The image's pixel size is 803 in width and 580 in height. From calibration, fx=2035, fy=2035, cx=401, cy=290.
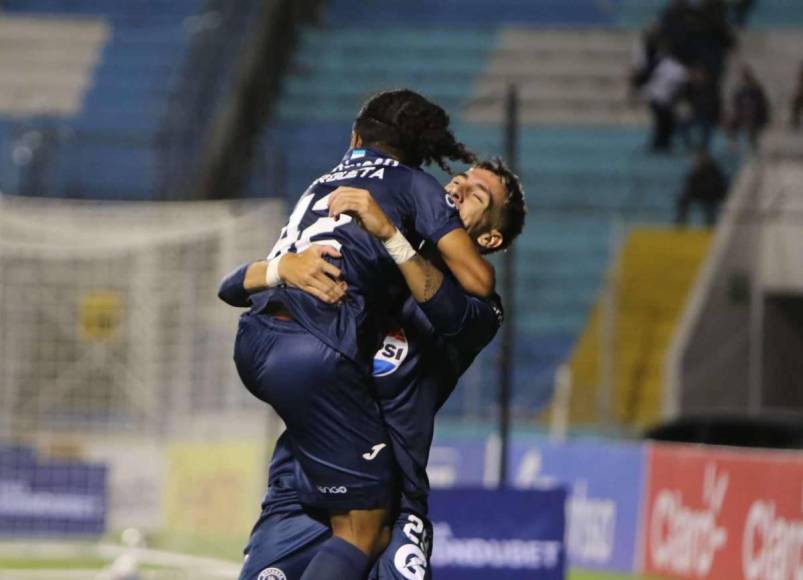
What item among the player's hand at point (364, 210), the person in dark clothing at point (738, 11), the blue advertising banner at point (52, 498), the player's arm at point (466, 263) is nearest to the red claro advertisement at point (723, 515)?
the blue advertising banner at point (52, 498)

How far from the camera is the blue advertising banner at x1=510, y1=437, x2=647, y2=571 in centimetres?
1822

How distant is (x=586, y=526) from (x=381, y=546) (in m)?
12.7

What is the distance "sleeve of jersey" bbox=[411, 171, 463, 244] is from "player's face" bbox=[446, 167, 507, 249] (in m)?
0.29

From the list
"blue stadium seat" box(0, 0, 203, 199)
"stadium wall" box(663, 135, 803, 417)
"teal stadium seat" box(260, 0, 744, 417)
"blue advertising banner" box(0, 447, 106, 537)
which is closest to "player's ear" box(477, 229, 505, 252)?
"blue advertising banner" box(0, 447, 106, 537)

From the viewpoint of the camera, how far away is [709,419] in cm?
2109

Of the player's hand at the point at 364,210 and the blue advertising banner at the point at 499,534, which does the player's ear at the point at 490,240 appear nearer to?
the player's hand at the point at 364,210

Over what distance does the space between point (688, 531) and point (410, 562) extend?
1093 centimetres

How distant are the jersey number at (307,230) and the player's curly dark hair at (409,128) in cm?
28

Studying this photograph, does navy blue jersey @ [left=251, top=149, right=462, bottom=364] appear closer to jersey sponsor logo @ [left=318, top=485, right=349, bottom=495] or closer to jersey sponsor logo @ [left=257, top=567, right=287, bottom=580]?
jersey sponsor logo @ [left=318, top=485, right=349, bottom=495]

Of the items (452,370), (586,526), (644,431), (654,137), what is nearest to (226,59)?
(654,137)

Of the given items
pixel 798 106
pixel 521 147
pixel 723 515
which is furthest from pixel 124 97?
pixel 723 515

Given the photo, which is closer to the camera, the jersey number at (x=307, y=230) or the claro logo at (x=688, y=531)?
the jersey number at (x=307, y=230)

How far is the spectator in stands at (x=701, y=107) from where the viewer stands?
2666 cm

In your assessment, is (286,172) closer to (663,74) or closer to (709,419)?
(663,74)
